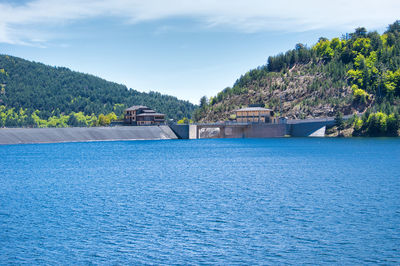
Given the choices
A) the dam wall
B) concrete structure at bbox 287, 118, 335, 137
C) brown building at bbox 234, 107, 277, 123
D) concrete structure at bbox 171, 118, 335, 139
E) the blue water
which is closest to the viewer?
the blue water

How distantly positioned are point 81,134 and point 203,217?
5345 inches

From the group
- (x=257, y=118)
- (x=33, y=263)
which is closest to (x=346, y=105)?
(x=257, y=118)

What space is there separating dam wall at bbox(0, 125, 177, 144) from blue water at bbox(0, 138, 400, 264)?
8785 centimetres

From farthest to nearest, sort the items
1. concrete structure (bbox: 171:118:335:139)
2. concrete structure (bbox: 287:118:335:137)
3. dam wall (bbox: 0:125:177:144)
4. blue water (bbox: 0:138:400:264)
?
1. concrete structure (bbox: 171:118:335:139)
2. concrete structure (bbox: 287:118:335:137)
3. dam wall (bbox: 0:125:177:144)
4. blue water (bbox: 0:138:400:264)

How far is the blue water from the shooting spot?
2831 centimetres

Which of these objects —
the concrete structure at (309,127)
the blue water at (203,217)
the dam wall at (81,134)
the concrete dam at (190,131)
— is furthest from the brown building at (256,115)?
the blue water at (203,217)

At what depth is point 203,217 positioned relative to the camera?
37.2 m

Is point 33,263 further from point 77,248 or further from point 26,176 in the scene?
point 26,176

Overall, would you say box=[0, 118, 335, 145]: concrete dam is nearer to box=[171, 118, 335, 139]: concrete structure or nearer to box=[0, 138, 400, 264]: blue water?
box=[171, 118, 335, 139]: concrete structure

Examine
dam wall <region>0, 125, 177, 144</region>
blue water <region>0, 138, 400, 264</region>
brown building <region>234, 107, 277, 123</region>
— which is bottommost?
blue water <region>0, 138, 400, 264</region>

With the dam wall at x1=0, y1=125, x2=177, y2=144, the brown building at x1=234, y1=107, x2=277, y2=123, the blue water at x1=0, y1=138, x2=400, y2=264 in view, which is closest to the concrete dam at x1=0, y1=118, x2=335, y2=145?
the dam wall at x1=0, y1=125, x2=177, y2=144

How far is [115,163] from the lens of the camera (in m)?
84.9

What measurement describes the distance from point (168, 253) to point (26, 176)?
145ft

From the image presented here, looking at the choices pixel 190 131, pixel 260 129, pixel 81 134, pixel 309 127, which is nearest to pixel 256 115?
pixel 260 129
